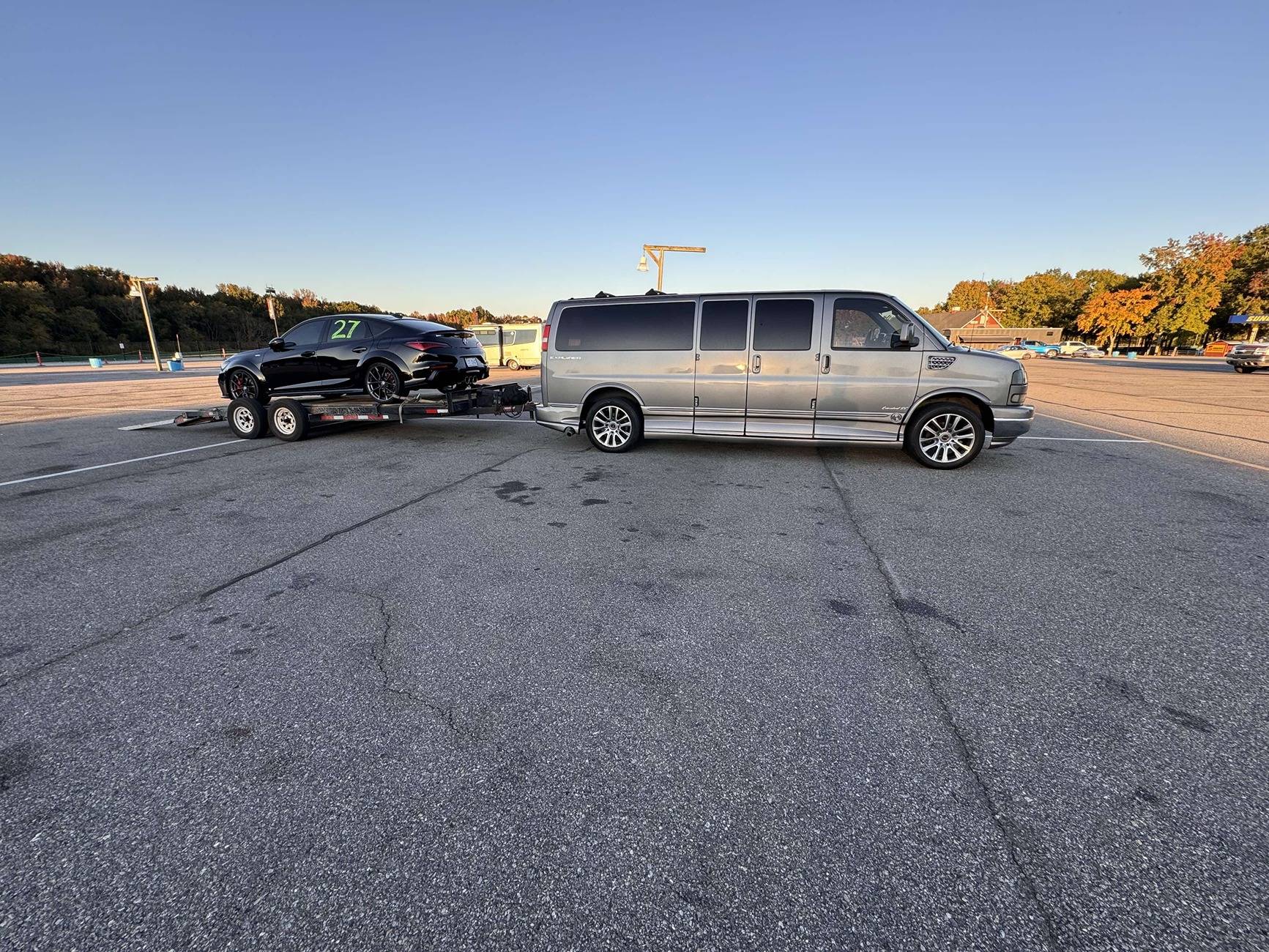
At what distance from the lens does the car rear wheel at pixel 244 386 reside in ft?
31.0

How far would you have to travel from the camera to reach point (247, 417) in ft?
30.3

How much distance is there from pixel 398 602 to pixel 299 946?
2.17m

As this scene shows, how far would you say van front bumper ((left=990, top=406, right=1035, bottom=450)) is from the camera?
22.2 feet

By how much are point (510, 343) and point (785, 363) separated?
26724 millimetres

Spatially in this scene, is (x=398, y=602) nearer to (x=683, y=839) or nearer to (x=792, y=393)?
(x=683, y=839)

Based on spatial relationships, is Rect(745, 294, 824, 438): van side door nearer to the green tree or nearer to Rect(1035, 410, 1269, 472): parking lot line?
Rect(1035, 410, 1269, 472): parking lot line

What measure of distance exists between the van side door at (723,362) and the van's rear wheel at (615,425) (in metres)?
0.99

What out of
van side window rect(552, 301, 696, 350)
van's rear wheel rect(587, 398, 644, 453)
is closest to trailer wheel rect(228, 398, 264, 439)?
van side window rect(552, 301, 696, 350)

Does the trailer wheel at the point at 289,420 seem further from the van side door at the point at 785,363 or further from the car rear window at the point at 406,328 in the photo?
the van side door at the point at 785,363

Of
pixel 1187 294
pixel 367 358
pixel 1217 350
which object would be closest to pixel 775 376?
pixel 367 358

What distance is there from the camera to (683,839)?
1879 millimetres

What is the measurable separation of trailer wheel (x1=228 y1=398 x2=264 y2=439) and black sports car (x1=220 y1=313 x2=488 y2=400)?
0.44 metres

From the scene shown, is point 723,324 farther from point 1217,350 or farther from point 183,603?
point 1217,350

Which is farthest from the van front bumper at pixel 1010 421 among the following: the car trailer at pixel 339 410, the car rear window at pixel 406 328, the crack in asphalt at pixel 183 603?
the car rear window at pixel 406 328
